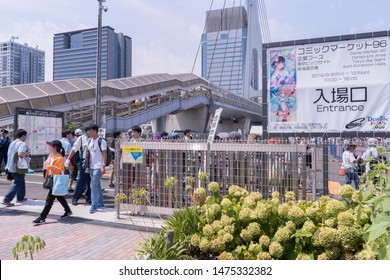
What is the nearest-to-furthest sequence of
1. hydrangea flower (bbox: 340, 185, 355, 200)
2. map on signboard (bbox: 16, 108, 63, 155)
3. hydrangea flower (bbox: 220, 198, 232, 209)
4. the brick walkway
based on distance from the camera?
1. hydrangea flower (bbox: 340, 185, 355, 200)
2. hydrangea flower (bbox: 220, 198, 232, 209)
3. the brick walkway
4. map on signboard (bbox: 16, 108, 63, 155)

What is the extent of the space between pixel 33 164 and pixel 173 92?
66.7ft

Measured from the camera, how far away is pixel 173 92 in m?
33.7

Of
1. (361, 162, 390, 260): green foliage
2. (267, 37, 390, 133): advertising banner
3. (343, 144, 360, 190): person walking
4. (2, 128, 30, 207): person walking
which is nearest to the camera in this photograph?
(361, 162, 390, 260): green foliage

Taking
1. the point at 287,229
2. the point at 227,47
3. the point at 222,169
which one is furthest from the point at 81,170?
the point at 227,47

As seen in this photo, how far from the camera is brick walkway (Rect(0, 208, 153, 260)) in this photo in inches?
169

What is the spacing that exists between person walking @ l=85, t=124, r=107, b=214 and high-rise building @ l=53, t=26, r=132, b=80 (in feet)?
59.4

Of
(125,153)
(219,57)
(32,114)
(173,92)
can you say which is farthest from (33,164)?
(219,57)

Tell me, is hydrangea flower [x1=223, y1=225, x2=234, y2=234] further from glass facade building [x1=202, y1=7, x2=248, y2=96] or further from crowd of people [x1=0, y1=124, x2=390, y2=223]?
glass facade building [x1=202, y1=7, x2=248, y2=96]

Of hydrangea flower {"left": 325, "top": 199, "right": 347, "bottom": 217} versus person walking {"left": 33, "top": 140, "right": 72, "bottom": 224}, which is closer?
hydrangea flower {"left": 325, "top": 199, "right": 347, "bottom": 217}

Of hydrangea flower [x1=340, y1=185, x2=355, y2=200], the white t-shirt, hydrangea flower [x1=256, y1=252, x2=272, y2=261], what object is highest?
the white t-shirt

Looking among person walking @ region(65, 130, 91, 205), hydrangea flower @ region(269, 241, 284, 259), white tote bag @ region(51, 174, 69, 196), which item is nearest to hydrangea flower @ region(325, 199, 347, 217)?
hydrangea flower @ region(269, 241, 284, 259)

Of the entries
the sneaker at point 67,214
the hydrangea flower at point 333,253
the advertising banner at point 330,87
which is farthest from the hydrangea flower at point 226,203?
the sneaker at point 67,214

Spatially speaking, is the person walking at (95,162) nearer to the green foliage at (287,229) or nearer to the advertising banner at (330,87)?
the advertising banner at (330,87)

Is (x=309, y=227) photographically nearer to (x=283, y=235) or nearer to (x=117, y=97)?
(x=283, y=235)
